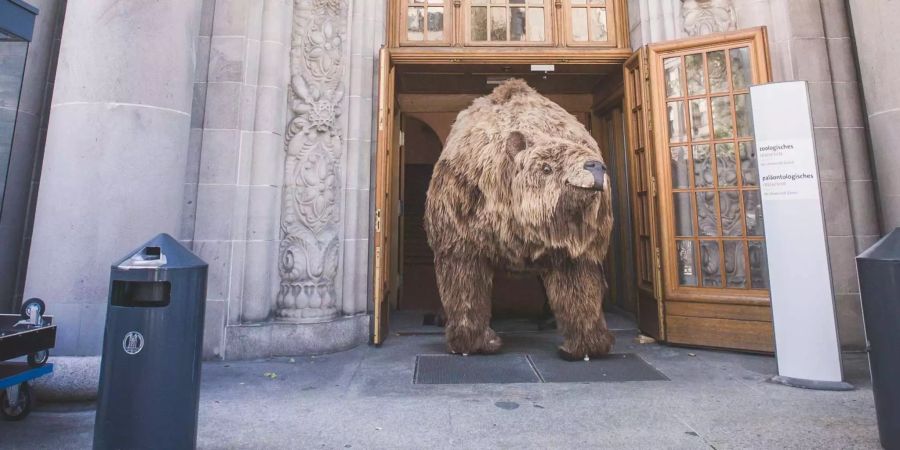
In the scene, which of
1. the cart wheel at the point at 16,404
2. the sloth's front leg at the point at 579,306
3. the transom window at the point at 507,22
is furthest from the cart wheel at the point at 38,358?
the transom window at the point at 507,22

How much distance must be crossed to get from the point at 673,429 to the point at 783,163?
2.26 meters

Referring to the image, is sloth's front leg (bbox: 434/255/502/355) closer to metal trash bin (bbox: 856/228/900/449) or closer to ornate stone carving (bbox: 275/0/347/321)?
ornate stone carving (bbox: 275/0/347/321)

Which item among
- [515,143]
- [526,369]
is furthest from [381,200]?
[526,369]

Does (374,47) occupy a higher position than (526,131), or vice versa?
(374,47)

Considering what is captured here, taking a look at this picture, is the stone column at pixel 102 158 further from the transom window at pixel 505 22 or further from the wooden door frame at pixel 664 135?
the wooden door frame at pixel 664 135

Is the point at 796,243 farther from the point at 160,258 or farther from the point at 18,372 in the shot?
the point at 18,372

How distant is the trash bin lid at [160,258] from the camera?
1.96 metres

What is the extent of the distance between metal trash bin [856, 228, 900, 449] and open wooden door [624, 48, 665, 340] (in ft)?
7.20

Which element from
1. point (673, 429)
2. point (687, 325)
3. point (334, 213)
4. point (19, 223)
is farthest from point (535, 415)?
point (19, 223)

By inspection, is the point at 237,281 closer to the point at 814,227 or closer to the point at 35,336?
the point at 35,336

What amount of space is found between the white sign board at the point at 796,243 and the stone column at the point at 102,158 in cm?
465

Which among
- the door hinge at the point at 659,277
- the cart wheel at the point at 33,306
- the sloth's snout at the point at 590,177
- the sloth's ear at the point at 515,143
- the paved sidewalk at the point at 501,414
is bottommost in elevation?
the paved sidewalk at the point at 501,414

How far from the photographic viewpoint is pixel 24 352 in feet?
7.75

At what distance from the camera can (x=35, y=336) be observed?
244 centimetres
